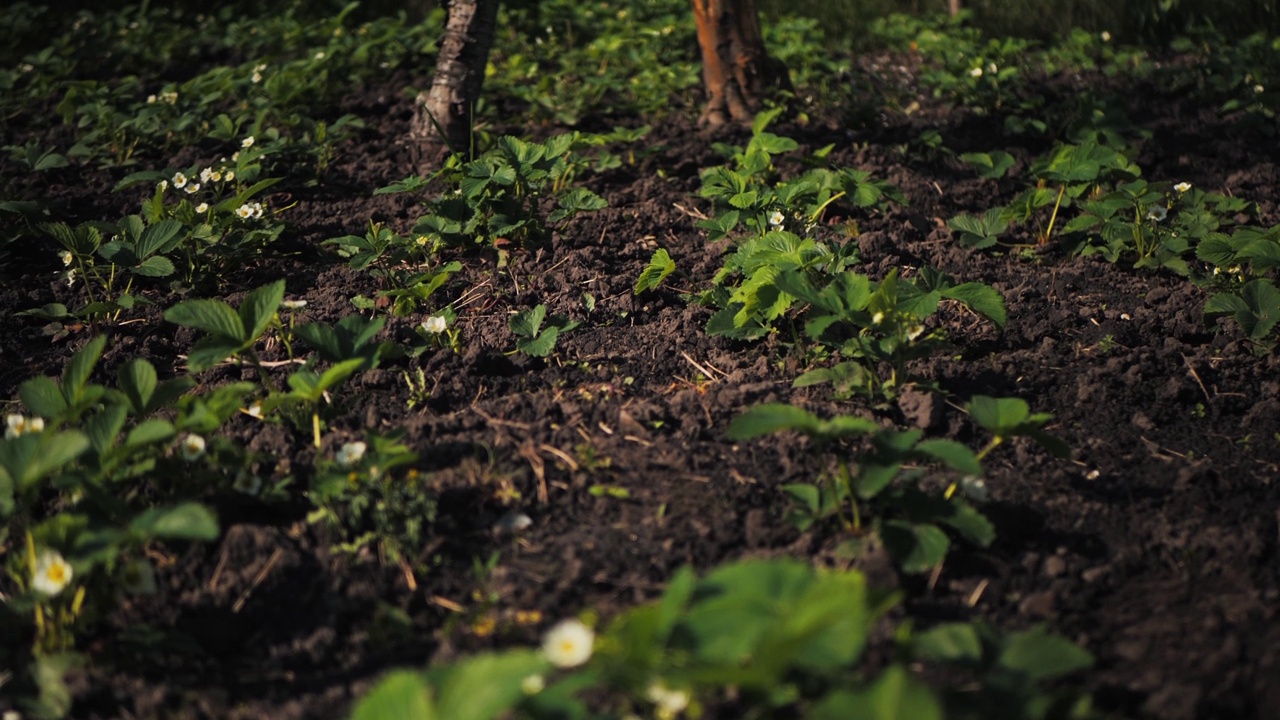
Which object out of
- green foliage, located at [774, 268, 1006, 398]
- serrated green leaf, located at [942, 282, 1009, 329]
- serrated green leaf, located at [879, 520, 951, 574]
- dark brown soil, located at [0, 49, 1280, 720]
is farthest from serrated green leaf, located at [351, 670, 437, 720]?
serrated green leaf, located at [942, 282, 1009, 329]

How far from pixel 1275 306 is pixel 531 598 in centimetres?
196

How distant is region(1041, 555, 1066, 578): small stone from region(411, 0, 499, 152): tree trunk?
2.61 metres

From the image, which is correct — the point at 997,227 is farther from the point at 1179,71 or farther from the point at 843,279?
the point at 1179,71

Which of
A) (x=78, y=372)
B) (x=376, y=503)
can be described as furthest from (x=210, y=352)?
(x=376, y=503)

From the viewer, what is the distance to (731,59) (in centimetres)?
420

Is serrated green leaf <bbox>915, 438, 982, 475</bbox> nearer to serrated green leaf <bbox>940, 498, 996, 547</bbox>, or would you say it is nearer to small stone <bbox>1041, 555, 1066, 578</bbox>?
serrated green leaf <bbox>940, 498, 996, 547</bbox>

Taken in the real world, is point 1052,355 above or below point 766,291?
below

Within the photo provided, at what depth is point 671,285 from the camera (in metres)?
3.06

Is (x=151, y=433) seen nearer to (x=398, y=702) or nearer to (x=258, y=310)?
(x=258, y=310)

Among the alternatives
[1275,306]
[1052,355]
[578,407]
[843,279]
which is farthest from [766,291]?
[1275,306]

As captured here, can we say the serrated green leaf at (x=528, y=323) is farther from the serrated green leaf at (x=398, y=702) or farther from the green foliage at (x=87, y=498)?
the serrated green leaf at (x=398, y=702)

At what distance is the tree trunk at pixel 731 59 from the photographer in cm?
416

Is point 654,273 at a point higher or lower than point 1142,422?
higher

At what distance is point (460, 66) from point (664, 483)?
2269mm
